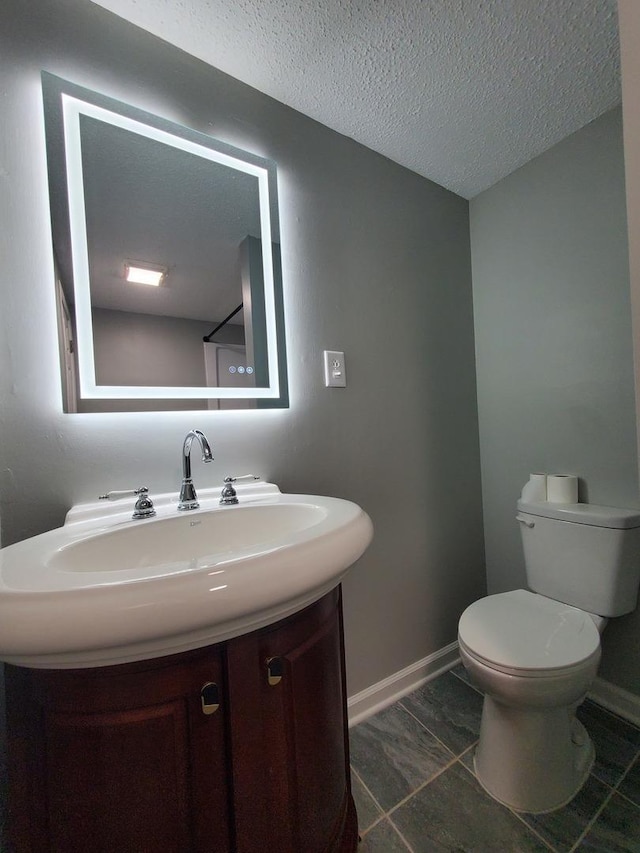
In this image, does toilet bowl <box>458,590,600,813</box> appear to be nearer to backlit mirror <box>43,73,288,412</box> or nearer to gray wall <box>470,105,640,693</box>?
gray wall <box>470,105,640,693</box>

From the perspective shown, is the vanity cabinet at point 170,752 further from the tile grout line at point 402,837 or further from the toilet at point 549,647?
the toilet at point 549,647

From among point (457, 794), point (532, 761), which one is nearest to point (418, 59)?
point (532, 761)

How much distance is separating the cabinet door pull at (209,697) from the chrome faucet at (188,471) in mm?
406

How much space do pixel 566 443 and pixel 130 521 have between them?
1514 millimetres

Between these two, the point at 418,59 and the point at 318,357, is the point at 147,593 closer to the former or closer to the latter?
the point at 318,357

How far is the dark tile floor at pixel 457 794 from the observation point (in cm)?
83

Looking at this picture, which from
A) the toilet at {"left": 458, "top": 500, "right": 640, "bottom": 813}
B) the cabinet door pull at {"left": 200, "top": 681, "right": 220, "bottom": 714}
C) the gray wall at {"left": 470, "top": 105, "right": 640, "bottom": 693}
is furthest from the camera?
the gray wall at {"left": 470, "top": 105, "right": 640, "bottom": 693}

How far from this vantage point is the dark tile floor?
83 centimetres

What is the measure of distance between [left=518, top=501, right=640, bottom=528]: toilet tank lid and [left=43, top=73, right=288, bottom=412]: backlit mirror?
104cm

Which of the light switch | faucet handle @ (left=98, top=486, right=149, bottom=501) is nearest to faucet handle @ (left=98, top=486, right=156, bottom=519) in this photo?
faucet handle @ (left=98, top=486, right=149, bottom=501)

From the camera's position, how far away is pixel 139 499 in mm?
782

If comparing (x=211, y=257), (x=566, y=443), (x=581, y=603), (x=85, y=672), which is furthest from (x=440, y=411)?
(x=85, y=672)

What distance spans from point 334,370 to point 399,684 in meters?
1.23

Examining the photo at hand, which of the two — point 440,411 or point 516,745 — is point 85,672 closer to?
point 516,745
